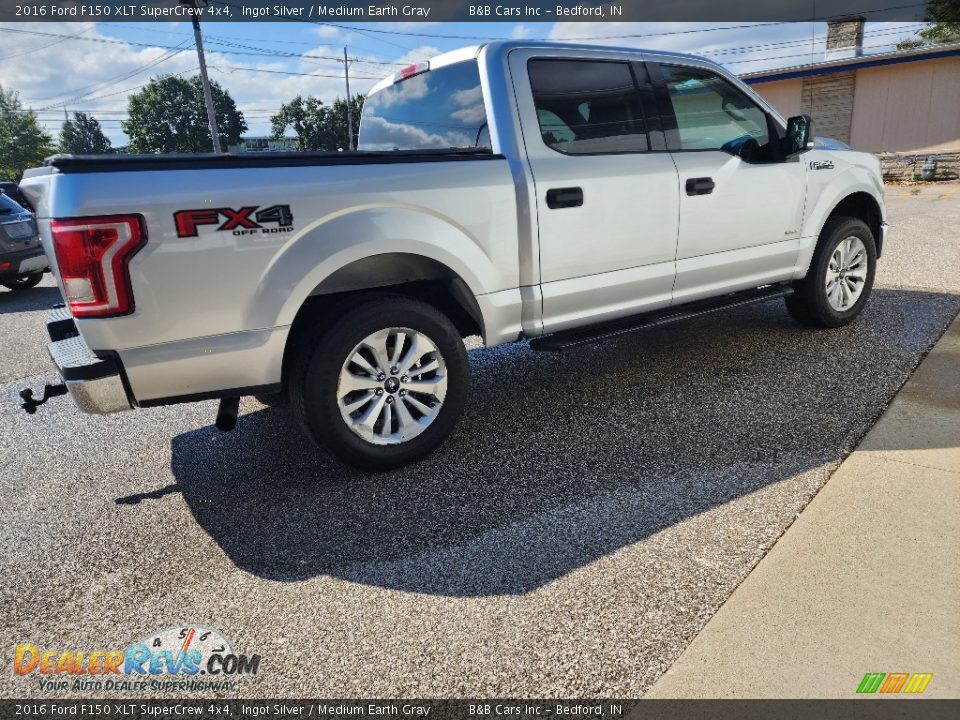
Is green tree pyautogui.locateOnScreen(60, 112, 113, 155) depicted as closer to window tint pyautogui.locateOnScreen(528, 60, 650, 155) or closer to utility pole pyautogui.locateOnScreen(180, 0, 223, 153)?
utility pole pyautogui.locateOnScreen(180, 0, 223, 153)

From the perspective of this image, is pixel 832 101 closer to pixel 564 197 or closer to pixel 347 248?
pixel 564 197

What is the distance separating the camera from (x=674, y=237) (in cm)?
417

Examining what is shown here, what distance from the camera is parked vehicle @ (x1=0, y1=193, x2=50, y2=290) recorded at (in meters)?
9.48

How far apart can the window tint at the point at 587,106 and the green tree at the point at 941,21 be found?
39323 mm

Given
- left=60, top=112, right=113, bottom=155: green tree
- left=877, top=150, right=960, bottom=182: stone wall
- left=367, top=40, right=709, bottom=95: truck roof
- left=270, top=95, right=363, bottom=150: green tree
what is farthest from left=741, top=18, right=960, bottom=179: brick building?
left=60, top=112, right=113, bottom=155: green tree

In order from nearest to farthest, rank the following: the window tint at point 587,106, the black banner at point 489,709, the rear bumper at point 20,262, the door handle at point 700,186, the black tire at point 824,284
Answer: the black banner at point 489,709, the window tint at point 587,106, the door handle at point 700,186, the black tire at point 824,284, the rear bumper at point 20,262

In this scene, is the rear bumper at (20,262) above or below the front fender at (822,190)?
below

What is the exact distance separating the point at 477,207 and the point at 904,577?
7.72 feet

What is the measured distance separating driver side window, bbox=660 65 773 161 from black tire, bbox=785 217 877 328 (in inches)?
37.4

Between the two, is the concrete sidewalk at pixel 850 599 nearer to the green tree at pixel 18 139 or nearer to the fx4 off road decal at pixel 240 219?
the fx4 off road decal at pixel 240 219

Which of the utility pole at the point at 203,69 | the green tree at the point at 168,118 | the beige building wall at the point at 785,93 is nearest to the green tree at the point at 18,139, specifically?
the green tree at the point at 168,118

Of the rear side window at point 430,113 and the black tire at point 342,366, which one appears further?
the rear side window at point 430,113

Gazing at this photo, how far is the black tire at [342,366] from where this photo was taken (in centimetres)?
317

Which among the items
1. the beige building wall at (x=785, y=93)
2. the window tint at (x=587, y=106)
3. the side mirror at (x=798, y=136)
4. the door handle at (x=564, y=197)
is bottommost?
the door handle at (x=564, y=197)
